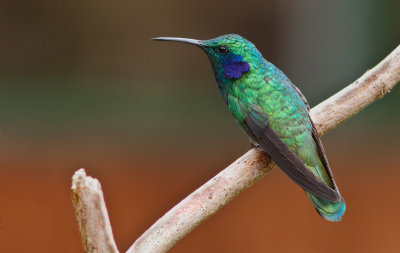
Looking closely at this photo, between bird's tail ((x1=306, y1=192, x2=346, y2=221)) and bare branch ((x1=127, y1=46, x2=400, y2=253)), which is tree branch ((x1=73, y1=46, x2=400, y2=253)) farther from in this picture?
bird's tail ((x1=306, y1=192, x2=346, y2=221))

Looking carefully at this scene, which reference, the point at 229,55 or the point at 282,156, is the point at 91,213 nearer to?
the point at 282,156

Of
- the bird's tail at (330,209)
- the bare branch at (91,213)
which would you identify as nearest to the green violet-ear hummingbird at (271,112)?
the bird's tail at (330,209)

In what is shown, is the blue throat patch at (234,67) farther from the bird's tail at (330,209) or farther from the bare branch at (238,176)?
the bird's tail at (330,209)

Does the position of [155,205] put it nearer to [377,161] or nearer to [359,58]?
[377,161]

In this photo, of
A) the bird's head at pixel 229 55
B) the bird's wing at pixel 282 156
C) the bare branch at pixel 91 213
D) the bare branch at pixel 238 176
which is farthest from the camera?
the bird's head at pixel 229 55

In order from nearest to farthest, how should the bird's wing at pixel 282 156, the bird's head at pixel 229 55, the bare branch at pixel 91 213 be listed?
the bare branch at pixel 91 213 < the bird's wing at pixel 282 156 < the bird's head at pixel 229 55

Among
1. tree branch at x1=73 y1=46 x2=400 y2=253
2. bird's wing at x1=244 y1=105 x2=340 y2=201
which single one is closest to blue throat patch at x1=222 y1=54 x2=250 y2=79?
bird's wing at x1=244 y1=105 x2=340 y2=201

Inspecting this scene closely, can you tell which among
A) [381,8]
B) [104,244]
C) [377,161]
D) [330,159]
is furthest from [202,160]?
[104,244]

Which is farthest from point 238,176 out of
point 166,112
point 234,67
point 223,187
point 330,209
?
point 166,112
